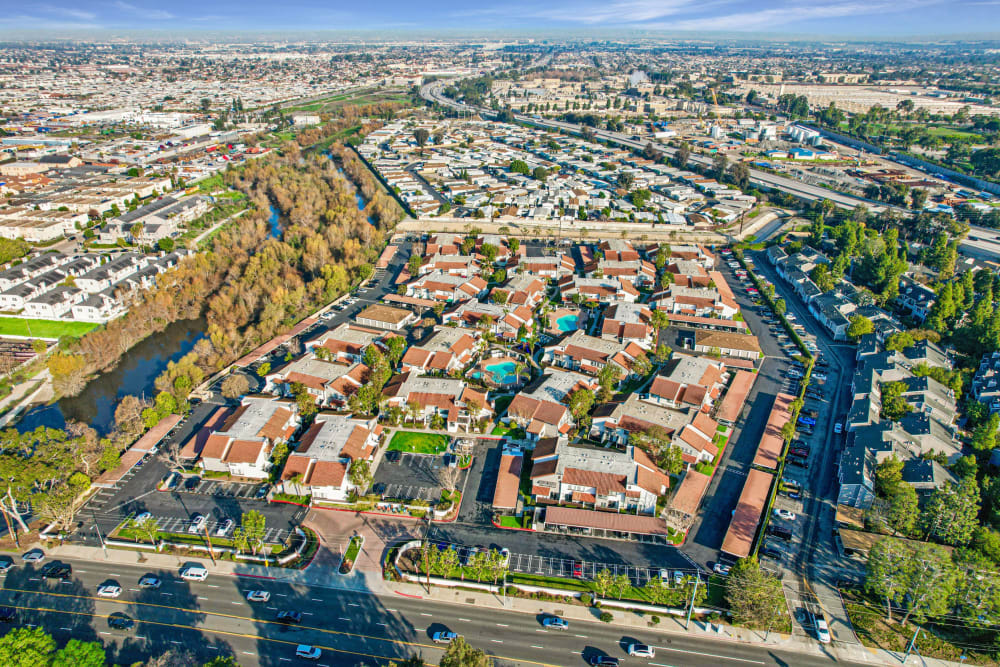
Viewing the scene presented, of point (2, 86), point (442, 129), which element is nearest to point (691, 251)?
point (442, 129)

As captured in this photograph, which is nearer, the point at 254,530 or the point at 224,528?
the point at 254,530

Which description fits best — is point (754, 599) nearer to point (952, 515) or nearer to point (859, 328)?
point (952, 515)

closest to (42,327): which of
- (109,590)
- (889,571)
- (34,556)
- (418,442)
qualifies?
(34,556)

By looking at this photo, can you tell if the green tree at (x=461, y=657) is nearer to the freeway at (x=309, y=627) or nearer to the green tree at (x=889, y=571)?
the freeway at (x=309, y=627)

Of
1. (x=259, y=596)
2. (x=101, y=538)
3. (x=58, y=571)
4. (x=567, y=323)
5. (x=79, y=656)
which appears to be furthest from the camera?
(x=567, y=323)

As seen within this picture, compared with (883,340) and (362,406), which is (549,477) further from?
(883,340)

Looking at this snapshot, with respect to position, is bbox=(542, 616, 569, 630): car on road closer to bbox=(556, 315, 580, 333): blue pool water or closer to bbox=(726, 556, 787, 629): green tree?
bbox=(726, 556, 787, 629): green tree

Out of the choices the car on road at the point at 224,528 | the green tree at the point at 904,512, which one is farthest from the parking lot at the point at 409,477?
the green tree at the point at 904,512
